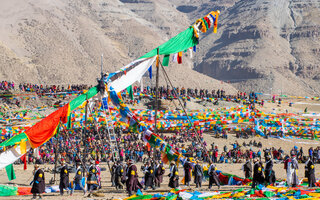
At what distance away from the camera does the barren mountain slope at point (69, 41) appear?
94375 mm

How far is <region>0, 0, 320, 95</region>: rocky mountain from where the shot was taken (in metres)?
101

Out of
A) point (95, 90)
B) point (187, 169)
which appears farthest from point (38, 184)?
point (187, 169)

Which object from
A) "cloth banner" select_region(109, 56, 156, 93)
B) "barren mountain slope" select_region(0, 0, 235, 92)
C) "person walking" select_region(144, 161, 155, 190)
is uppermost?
"barren mountain slope" select_region(0, 0, 235, 92)

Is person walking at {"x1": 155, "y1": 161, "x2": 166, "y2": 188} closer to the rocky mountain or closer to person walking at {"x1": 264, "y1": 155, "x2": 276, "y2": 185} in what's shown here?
person walking at {"x1": 264, "y1": 155, "x2": 276, "y2": 185}

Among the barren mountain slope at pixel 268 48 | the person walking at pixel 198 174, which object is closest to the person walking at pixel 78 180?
the person walking at pixel 198 174

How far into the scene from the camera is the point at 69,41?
111 metres

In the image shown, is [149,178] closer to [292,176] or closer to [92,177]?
[92,177]

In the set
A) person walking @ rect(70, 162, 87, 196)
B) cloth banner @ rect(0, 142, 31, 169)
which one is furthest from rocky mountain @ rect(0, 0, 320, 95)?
cloth banner @ rect(0, 142, 31, 169)

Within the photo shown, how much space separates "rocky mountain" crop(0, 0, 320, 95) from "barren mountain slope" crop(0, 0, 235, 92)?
0.71 ft

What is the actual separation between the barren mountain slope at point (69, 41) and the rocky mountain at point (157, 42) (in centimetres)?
22

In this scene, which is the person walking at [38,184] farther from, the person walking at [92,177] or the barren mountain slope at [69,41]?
the barren mountain slope at [69,41]

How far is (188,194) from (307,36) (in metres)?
139

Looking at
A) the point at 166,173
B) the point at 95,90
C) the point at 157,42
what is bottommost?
the point at 166,173

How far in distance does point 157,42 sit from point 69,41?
1117 inches
